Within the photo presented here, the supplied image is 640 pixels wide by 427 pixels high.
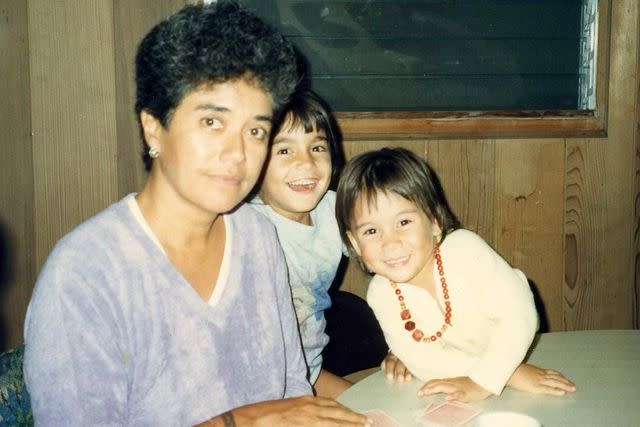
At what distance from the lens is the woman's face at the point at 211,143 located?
1216 millimetres

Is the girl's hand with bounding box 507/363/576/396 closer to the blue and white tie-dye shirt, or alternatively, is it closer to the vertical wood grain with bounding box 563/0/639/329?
the blue and white tie-dye shirt

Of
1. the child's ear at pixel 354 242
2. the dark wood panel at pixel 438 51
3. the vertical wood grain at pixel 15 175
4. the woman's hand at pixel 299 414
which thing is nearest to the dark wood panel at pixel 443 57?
the dark wood panel at pixel 438 51

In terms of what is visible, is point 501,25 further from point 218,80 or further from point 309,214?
point 218,80

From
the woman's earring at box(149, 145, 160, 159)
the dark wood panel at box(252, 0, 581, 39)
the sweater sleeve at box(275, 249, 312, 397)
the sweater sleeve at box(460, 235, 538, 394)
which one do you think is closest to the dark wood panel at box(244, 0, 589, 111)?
the dark wood panel at box(252, 0, 581, 39)

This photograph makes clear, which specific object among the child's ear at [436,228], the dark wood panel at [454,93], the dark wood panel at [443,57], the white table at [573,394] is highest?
the dark wood panel at [443,57]

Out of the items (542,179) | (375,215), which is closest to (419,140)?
(542,179)

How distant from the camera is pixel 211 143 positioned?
4.02ft

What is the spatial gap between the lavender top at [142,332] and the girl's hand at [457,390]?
34 centimetres

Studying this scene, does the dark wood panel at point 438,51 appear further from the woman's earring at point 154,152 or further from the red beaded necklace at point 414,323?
the woman's earring at point 154,152

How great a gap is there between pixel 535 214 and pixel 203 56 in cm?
173

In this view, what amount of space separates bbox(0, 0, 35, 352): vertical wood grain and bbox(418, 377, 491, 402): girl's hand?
61.7 inches

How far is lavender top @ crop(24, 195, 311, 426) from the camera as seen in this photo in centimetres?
106

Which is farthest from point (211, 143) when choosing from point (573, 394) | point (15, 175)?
point (15, 175)

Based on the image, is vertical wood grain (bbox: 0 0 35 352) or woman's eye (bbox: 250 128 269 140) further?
vertical wood grain (bbox: 0 0 35 352)
